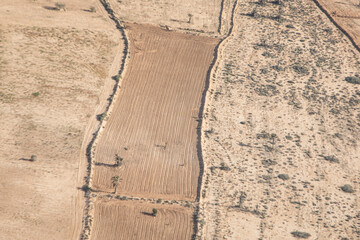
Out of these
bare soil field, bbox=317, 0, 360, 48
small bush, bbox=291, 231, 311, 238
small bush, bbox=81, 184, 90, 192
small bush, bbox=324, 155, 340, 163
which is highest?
bare soil field, bbox=317, 0, 360, 48

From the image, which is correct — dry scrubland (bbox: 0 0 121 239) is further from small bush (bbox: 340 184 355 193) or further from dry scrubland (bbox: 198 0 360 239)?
small bush (bbox: 340 184 355 193)

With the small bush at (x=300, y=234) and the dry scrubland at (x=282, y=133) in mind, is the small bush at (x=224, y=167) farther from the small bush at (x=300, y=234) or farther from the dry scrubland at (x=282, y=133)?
the small bush at (x=300, y=234)

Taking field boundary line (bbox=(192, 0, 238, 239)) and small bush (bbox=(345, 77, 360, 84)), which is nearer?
field boundary line (bbox=(192, 0, 238, 239))

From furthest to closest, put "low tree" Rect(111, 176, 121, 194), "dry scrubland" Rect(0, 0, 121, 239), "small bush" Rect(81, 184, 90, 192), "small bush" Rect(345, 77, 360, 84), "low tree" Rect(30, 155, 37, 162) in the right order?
"small bush" Rect(345, 77, 360, 84), "low tree" Rect(30, 155, 37, 162), "low tree" Rect(111, 176, 121, 194), "small bush" Rect(81, 184, 90, 192), "dry scrubland" Rect(0, 0, 121, 239)

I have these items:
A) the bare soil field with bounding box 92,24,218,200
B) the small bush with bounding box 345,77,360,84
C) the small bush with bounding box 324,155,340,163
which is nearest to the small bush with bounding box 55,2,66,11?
the bare soil field with bounding box 92,24,218,200

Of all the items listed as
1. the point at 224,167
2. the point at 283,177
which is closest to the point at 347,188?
the point at 283,177
